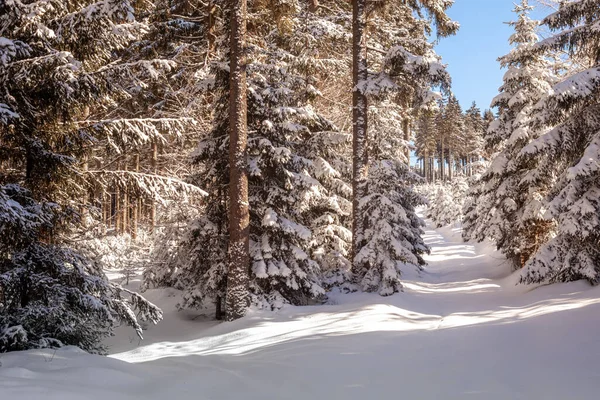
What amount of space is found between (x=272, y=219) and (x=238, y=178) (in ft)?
4.74

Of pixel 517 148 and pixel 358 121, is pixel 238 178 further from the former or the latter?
pixel 517 148

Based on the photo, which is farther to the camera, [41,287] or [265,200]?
A: [265,200]

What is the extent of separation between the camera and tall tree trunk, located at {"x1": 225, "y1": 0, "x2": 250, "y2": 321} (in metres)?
10.1

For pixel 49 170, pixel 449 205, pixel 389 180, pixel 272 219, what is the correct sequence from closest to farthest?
1. pixel 49 170
2. pixel 272 219
3. pixel 389 180
4. pixel 449 205

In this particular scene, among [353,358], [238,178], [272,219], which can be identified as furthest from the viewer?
[272,219]

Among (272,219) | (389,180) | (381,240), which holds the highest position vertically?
(389,180)

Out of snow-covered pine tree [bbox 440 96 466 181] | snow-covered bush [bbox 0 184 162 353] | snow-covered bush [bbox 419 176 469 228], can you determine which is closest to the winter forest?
snow-covered bush [bbox 0 184 162 353]

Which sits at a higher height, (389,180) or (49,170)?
(389,180)

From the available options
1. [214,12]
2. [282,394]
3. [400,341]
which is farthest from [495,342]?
[214,12]

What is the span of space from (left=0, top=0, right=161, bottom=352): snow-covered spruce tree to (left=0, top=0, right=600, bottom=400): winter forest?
4 cm

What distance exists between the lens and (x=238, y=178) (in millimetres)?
10328

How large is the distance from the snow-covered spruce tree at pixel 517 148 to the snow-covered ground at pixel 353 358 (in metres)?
5.07

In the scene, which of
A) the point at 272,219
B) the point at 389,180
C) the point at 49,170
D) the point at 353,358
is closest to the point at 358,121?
the point at 389,180

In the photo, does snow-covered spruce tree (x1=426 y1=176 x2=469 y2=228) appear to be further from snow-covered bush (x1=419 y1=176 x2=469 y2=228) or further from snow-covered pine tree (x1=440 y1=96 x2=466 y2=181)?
snow-covered pine tree (x1=440 y1=96 x2=466 y2=181)
